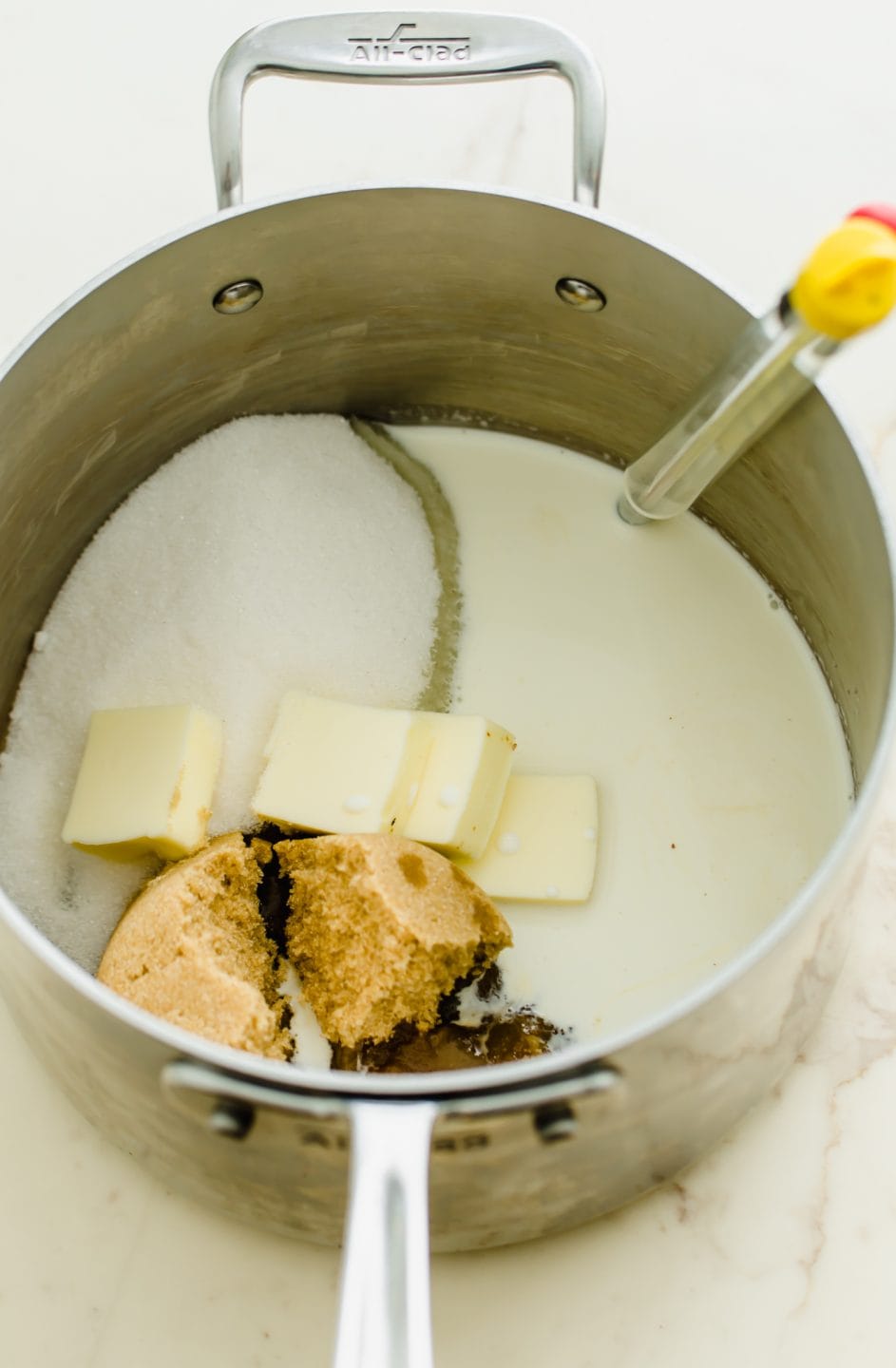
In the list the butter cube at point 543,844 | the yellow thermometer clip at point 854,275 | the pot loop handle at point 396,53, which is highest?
the pot loop handle at point 396,53

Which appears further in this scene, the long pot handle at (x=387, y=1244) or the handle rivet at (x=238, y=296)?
the handle rivet at (x=238, y=296)

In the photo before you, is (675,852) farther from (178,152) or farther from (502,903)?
(178,152)

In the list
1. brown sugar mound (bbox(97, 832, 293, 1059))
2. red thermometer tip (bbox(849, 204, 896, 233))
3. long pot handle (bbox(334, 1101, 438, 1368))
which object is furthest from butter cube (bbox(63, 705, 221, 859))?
red thermometer tip (bbox(849, 204, 896, 233))

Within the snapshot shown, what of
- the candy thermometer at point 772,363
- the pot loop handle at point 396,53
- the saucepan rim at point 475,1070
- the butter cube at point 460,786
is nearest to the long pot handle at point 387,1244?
the saucepan rim at point 475,1070

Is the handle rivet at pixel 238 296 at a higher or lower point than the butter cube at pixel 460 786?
higher

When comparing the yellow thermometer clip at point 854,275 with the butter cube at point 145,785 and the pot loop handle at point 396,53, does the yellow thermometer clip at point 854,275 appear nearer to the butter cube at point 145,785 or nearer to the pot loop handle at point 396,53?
the pot loop handle at point 396,53

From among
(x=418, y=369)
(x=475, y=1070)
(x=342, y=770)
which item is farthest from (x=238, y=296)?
(x=475, y=1070)

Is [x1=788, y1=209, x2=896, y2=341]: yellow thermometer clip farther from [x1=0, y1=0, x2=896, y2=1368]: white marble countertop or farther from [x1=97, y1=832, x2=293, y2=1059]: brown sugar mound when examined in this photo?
[x1=97, y1=832, x2=293, y2=1059]: brown sugar mound
